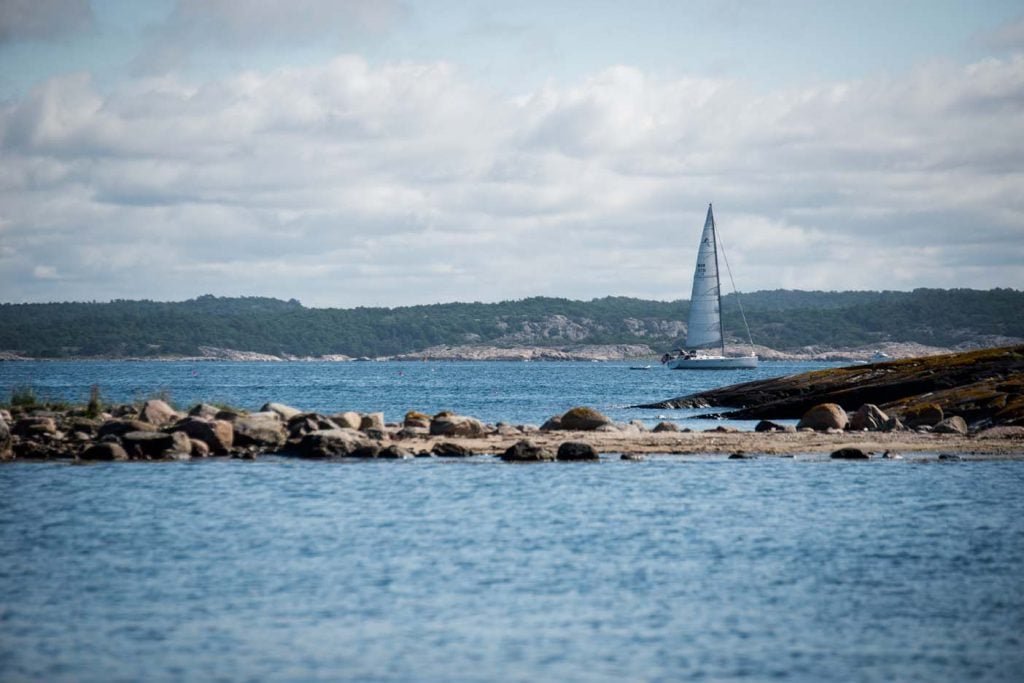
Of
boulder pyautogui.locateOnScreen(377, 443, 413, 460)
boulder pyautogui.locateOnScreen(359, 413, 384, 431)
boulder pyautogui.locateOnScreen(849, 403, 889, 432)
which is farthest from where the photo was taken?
boulder pyautogui.locateOnScreen(849, 403, 889, 432)

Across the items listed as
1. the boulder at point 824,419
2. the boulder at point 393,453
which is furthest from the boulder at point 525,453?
the boulder at point 824,419

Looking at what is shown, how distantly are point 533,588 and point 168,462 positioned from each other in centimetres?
2111

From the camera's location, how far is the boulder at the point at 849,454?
40.1 m

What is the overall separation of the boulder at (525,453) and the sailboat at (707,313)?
94.7 meters

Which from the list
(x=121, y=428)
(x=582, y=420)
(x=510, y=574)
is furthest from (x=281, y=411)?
(x=510, y=574)

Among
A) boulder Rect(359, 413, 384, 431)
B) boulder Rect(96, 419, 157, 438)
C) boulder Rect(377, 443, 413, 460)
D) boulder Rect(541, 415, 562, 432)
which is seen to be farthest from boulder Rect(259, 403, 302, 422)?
boulder Rect(541, 415, 562, 432)

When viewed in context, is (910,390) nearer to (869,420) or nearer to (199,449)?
(869,420)

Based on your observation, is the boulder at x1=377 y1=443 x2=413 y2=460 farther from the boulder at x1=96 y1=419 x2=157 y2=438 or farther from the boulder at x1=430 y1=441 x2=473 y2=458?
the boulder at x1=96 y1=419 x2=157 y2=438

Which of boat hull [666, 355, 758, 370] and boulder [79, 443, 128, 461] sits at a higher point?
boat hull [666, 355, 758, 370]

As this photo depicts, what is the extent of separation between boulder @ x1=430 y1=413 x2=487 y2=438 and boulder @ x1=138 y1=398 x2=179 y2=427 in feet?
32.1

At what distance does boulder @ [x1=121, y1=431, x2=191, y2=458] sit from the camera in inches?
1545

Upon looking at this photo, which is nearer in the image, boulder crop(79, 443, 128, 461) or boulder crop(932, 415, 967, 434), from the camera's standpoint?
boulder crop(79, 443, 128, 461)

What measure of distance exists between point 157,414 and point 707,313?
99607 mm

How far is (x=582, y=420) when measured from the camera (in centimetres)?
5062
